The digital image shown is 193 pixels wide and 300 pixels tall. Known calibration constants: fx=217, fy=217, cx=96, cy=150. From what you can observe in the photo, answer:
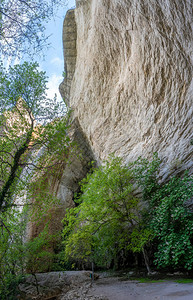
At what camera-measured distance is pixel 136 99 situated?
11.0 m

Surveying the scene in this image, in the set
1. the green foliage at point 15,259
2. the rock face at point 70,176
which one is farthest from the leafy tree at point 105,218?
the rock face at point 70,176

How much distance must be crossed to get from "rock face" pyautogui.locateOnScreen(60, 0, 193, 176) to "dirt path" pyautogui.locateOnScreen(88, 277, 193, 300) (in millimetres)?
4062

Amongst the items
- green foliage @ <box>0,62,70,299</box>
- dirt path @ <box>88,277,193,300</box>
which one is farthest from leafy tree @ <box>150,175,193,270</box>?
green foliage @ <box>0,62,70,299</box>

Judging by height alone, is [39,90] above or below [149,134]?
above

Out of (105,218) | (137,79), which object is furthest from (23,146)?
(137,79)

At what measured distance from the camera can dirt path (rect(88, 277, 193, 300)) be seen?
14.1 ft

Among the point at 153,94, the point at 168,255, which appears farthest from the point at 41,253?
the point at 153,94

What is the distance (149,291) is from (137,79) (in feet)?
29.2

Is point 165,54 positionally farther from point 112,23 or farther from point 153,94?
point 112,23

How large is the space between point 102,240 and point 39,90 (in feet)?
20.6

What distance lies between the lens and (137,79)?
1077cm

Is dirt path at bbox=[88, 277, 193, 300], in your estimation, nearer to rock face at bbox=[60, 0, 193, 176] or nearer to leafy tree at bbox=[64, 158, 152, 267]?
leafy tree at bbox=[64, 158, 152, 267]

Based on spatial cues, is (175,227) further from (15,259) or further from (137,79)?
(137,79)

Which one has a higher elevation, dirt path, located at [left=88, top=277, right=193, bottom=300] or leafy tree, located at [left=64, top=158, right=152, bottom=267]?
leafy tree, located at [left=64, top=158, right=152, bottom=267]
